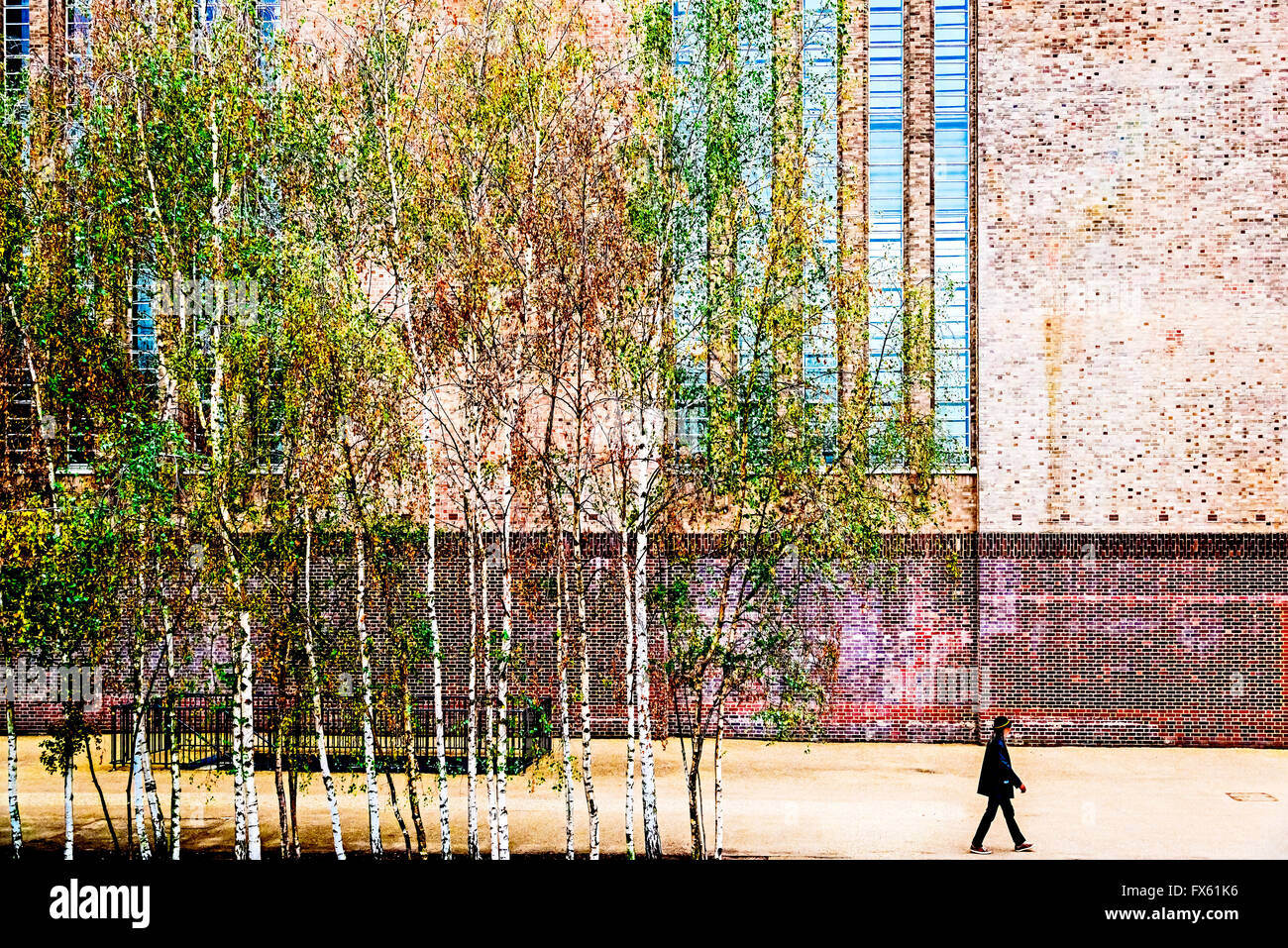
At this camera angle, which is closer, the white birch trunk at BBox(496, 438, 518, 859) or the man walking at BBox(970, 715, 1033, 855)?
the white birch trunk at BBox(496, 438, 518, 859)

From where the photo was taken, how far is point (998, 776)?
13.0 m

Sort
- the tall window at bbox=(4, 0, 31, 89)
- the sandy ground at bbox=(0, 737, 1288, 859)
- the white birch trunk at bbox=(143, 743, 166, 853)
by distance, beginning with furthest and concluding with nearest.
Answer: the tall window at bbox=(4, 0, 31, 89) → the sandy ground at bbox=(0, 737, 1288, 859) → the white birch trunk at bbox=(143, 743, 166, 853)

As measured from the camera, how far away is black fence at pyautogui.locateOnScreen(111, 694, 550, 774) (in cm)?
1803

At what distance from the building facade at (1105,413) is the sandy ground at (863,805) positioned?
1.26 metres

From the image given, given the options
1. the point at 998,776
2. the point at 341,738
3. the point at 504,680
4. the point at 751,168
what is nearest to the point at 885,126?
the point at 751,168

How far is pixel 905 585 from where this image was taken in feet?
68.9

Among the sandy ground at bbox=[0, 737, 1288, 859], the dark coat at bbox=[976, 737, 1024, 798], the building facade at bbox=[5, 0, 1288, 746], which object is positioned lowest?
the sandy ground at bbox=[0, 737, 1288, 859]

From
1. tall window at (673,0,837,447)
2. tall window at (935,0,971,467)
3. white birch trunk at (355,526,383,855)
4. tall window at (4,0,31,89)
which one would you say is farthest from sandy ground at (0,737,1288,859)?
tall window at (4,0,31,89)

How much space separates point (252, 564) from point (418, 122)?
586 centimetres

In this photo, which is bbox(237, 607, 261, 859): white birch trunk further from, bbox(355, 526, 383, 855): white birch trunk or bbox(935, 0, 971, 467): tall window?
bbox(935, 0, 971, 467): tall window

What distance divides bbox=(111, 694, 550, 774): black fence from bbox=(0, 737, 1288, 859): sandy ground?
1.75ft

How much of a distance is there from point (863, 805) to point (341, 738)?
9.46 meters

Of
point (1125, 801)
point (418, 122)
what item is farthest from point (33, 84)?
point (1125, 801)

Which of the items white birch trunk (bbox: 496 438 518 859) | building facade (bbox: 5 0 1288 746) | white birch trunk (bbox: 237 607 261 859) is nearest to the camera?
white birch trunk (bbox: 237 607 261 859)
